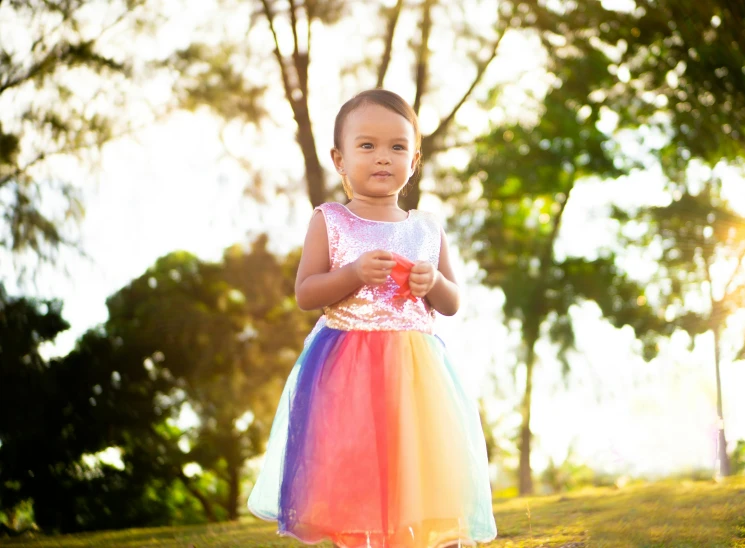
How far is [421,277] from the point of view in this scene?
2830 mm

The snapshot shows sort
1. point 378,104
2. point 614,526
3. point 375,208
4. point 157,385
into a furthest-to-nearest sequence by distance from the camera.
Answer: point 157,385, point 614,526, point 375,208, point 378,104

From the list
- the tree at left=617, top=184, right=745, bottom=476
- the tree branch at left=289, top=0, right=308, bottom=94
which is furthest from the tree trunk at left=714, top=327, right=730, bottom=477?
the tree branch at left=289, top=0, right=308, bottom=94

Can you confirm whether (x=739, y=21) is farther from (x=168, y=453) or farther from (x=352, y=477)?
(x=168, y=453)

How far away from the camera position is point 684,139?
30.5 feet

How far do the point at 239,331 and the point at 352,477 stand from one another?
13537mm

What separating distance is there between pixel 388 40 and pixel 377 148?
9697 millimetres

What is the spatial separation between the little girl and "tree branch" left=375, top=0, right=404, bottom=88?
9.46 metres

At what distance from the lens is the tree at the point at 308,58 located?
11812 mm

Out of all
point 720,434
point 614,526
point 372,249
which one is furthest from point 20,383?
point 720,434

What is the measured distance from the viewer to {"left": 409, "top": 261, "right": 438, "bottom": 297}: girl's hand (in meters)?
2.84

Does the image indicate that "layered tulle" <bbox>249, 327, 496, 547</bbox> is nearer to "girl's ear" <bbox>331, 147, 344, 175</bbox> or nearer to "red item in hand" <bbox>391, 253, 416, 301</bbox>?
"red item in hand" <bbox>391, 253, 416, 301</bbox>

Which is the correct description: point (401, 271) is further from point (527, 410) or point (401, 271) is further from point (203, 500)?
point (203, 500)

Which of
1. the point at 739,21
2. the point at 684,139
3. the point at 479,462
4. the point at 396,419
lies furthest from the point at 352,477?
the point at 684,139

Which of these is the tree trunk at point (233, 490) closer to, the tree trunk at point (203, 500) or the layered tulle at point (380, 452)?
the tree trunk at point (203, 500)
